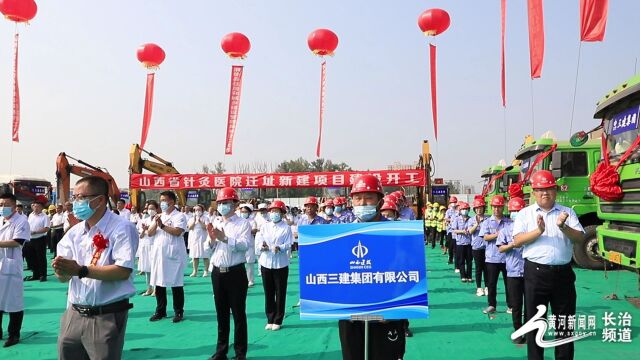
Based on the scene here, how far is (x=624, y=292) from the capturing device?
8047mm

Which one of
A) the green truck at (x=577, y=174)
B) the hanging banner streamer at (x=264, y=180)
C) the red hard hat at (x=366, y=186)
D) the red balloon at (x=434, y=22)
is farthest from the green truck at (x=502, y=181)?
the red hard hat at (x=366, y=186)

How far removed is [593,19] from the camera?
806cm

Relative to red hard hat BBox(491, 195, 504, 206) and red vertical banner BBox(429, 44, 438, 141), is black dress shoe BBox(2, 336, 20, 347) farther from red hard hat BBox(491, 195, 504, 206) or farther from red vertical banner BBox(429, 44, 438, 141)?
red vertical banner BBox(429, 44, 438, 141)

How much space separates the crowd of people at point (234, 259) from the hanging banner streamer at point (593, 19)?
11.5 ft

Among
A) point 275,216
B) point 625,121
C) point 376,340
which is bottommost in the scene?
point 376,340

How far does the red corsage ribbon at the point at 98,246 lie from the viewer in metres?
2.82

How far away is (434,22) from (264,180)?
28.6 feet

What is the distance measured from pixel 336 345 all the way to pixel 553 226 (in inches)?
104

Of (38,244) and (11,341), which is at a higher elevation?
(38,244)

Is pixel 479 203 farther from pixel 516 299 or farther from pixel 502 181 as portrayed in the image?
pixel 502 181

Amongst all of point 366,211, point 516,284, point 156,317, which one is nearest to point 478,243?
point 516,284

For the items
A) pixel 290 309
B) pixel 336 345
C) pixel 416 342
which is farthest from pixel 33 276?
pixel 416 342

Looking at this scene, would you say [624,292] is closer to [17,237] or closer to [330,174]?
[17,237]

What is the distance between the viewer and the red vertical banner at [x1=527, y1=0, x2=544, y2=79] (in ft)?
30.6
